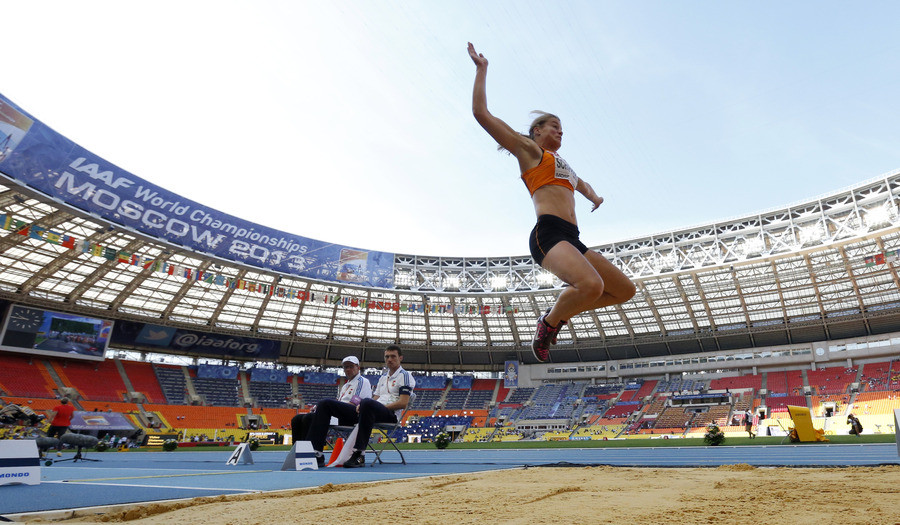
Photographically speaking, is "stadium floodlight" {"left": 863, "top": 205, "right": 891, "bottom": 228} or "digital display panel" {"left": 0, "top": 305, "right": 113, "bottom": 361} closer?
"stadium floodlight" {"left": 863, "top": 205, "right": 891, "bottom": 228}

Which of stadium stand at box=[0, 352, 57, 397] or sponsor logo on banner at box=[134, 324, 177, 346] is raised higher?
sponsor logo on banner at box=[134, 324, 177, 346]

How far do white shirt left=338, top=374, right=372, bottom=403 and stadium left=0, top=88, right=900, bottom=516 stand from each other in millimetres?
20802

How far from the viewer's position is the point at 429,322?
1638 inches

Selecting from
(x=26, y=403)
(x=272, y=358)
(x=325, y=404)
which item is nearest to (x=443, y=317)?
(x=272, y=358)

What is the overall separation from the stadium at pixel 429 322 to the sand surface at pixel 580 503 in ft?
78.0

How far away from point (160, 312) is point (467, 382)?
2528cm

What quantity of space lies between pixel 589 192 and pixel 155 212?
1000 inches

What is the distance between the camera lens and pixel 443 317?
4116cm

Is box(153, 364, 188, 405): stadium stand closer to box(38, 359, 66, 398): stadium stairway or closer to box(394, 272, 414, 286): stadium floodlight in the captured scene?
box(38, 359, 66, 398): stadium stairway

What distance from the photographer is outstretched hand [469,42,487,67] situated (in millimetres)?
3902

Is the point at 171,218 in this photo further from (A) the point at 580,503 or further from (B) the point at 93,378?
(A) the point at 580,503

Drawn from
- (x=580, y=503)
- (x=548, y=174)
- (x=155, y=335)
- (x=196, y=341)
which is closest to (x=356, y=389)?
(x=548, y=174)

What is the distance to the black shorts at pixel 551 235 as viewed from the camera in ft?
12.2

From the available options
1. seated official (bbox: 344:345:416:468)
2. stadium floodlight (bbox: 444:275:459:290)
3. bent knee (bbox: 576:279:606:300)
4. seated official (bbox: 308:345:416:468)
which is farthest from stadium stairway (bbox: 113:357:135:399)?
bent knee (bbox: 576:279:606:300)
